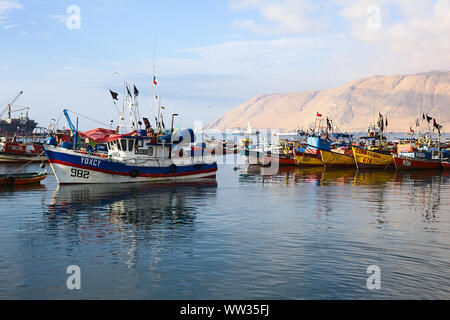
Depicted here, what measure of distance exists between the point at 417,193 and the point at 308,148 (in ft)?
133

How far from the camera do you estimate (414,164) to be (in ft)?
225

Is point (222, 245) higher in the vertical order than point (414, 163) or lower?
lower

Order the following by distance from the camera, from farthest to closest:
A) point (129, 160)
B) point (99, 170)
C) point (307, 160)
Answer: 1. point (307, 160)
2. point (129, 160)
3. point (99, 170)

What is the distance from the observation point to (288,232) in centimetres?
2269

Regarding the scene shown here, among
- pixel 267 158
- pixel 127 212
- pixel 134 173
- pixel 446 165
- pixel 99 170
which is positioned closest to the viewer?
pixel 127 212

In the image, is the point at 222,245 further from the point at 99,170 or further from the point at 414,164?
the point at 414,164

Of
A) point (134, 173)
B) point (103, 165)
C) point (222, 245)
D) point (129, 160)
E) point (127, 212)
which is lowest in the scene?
point (222, 245)

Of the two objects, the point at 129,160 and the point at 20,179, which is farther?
the point at 129,160

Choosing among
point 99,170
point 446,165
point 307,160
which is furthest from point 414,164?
point 99,170

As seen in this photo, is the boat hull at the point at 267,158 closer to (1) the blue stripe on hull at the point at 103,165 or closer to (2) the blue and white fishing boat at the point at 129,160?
(2) the blue and white fishing boat at the point at 129,160

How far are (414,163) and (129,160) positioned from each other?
4495 centimetres

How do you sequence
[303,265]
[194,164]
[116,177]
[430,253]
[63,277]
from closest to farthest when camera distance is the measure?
[63,277]
[303,265]
[430,253]
[116,177]
[194,164]
